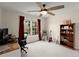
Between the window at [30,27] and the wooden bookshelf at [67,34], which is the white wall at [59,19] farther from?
the window at [30,27]

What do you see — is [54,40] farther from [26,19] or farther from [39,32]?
[26,19]

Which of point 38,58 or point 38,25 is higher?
point 38,25

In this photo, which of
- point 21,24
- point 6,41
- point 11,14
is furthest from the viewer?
point 21,24

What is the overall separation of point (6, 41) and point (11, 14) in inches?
87.1

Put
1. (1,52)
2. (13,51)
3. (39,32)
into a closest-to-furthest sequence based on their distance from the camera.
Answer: (1,52), (13,51), (39,32)

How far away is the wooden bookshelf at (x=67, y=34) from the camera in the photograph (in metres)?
6.20

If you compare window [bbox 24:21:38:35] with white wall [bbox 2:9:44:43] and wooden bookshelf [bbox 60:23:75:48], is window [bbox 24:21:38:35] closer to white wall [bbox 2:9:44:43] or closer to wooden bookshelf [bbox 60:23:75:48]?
white wall [bbox 2:9:44:43]

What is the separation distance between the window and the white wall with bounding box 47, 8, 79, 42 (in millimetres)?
1327

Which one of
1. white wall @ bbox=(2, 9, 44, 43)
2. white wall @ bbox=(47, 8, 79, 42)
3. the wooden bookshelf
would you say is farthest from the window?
the wooden bookshelf

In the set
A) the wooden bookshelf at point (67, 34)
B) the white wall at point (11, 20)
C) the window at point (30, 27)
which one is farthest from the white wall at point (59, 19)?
the white wall at point (11, 20)

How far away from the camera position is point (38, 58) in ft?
14.2

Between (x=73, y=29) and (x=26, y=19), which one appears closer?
(x=73, y=29)

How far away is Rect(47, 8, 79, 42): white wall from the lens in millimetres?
6243

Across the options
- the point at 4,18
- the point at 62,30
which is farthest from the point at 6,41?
the point at 62,30
